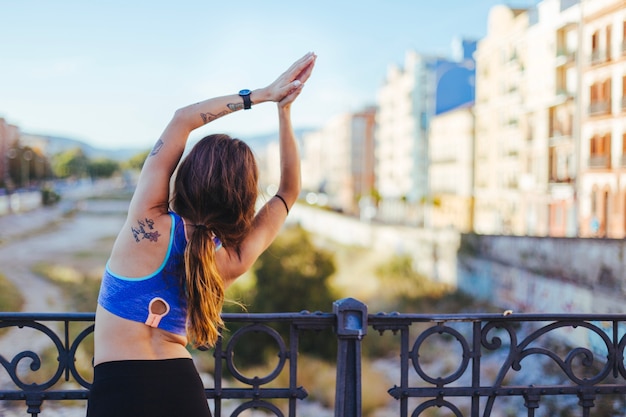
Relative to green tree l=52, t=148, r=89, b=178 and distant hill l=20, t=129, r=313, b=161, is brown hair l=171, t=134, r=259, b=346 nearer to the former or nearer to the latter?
distant hill l=20, t=129, r=313, b=161

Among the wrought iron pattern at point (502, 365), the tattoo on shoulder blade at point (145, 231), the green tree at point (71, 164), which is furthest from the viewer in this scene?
the green tree at point (71, 164)

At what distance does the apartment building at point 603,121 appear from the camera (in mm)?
27031

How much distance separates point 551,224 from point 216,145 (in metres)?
32.9

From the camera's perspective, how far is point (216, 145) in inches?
85.8

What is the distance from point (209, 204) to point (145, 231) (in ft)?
0.74

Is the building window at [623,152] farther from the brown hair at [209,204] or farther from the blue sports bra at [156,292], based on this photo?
the blue sports bra at [156,292]

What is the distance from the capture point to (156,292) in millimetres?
2121

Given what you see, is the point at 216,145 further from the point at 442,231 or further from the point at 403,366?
the point at 442,231

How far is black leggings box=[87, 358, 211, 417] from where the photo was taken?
2104 mm

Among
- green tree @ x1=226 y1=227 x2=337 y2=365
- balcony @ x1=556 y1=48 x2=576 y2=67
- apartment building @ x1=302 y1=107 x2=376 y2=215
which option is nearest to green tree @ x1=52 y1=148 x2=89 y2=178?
green tree @ x1=226 y1=227 x2=337 y2=365

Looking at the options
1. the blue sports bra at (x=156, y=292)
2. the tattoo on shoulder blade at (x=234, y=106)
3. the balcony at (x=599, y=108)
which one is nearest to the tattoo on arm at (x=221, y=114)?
the tattoo on shoulder blade at (x=234, y=106)

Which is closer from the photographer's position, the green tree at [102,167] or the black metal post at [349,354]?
the black metal post at [349,354]

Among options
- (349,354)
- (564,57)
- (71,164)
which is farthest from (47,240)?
(349,354)

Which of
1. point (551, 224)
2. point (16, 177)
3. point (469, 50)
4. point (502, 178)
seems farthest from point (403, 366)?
point (469, 50)
